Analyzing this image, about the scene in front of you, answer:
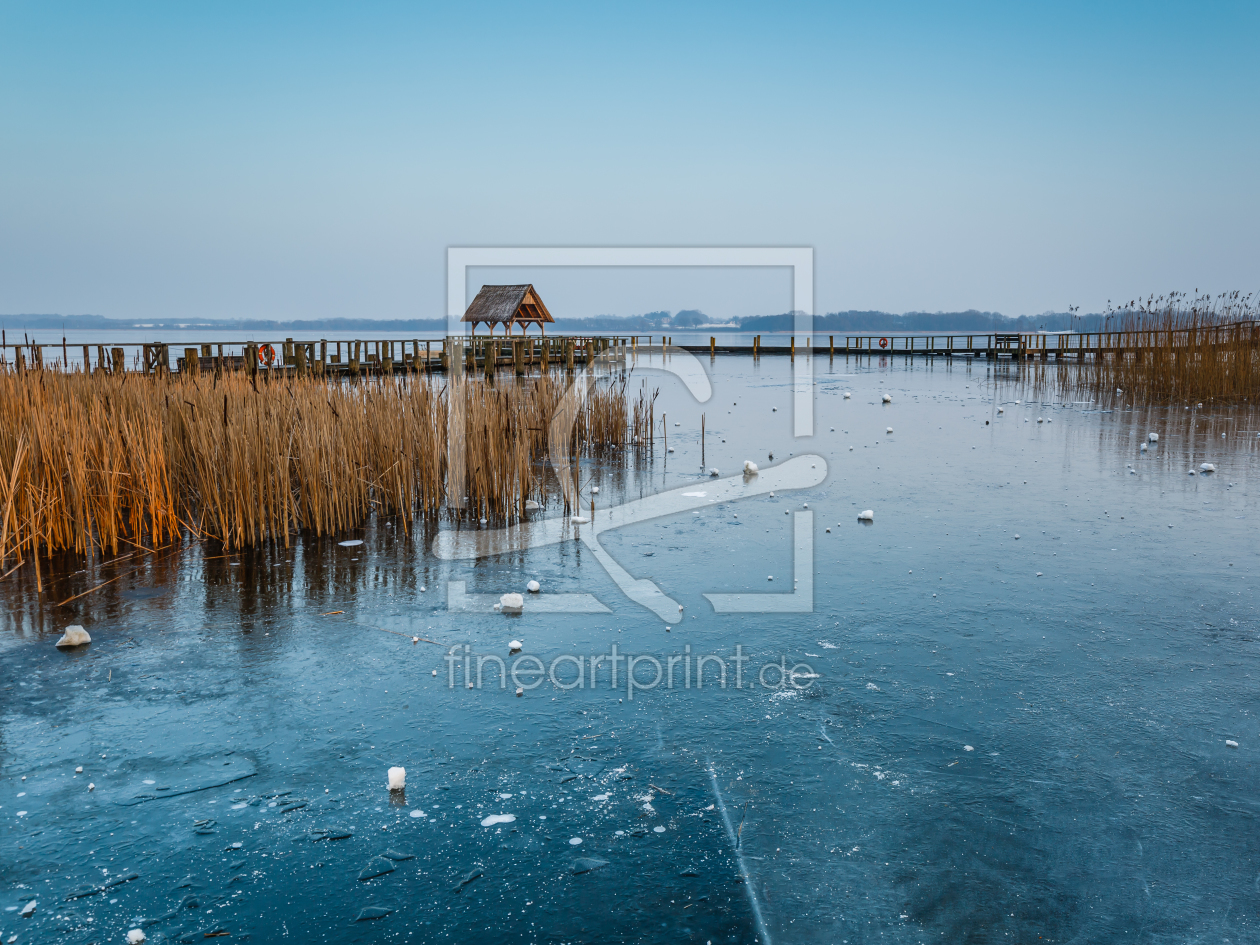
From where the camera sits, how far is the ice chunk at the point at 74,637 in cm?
502

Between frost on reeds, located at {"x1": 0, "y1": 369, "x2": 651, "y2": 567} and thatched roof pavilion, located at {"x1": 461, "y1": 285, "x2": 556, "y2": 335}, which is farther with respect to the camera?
thatched roof pavilion, located at {"x1": 461, "y1": 285, "x2": 556, "y2": 335}

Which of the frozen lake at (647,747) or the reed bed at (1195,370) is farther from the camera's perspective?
the reed bed at (1195,370)

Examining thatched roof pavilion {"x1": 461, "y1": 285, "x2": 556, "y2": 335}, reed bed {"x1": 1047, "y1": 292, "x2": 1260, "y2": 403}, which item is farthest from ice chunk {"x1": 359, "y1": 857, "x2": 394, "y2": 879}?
thatched roof pavilion {"x1": 461, "y1": 285, "x2": 556, "y2": 335}

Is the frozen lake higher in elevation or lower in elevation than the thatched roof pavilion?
lower

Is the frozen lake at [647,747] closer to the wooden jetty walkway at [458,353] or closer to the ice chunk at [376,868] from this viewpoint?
the ice chunk at [376,868]

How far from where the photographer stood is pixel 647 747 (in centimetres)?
389

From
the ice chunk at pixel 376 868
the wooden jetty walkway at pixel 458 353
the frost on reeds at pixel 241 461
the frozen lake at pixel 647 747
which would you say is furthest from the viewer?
the wooden jetty walkway at pixel 458 353

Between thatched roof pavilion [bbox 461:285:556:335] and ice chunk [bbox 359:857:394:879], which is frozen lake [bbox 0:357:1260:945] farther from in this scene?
thatched roof pavilion [bbox 461:285:556:335]

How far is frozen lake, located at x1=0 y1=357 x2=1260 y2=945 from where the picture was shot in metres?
2.84

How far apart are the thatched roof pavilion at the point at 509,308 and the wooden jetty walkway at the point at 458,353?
1950 mm

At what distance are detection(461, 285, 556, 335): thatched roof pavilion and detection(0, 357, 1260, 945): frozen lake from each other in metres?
41.5

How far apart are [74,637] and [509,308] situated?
44.2 metres

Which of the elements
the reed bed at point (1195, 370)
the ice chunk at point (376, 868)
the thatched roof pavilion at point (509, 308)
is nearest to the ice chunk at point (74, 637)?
the ice chunk at point (376, 868)

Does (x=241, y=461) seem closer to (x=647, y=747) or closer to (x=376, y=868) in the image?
(x=647, y=747)
